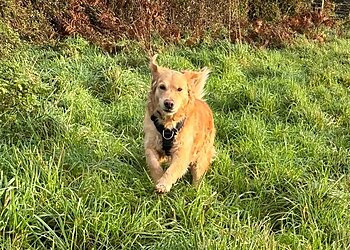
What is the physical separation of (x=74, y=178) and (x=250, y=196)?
1422 millimetres

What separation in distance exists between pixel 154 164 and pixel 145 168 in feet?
0.77

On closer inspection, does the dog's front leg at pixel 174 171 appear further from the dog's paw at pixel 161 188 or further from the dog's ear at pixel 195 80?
the dog's ear at pixel 195 80

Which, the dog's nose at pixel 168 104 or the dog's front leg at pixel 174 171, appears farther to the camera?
the dog's nose at pixel 168 104

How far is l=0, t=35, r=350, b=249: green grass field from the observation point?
312cm

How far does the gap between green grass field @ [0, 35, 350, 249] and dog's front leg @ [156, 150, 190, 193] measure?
9cm

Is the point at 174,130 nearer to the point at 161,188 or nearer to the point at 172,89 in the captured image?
the point at 172,89

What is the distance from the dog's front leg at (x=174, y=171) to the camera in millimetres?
3838

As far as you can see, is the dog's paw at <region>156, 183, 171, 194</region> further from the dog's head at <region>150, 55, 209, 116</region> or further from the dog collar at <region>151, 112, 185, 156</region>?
the dog's head at <region>150, 55, 209, 116</region>

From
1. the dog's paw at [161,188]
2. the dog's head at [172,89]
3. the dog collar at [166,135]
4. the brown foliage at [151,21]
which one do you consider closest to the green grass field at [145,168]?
the dog's paw at [161,188]

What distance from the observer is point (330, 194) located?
3.85 m

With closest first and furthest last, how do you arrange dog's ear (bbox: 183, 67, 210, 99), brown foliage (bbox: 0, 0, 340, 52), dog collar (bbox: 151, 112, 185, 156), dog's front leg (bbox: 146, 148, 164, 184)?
dog's front leg (bbox: 146, 148, 164, 184), dog collar (bbox: 151, 112, 185, 156), dog's ear (bbox: 183, 67, 210, 99), brown foliage (bbox: 0, 0, 340, 52)

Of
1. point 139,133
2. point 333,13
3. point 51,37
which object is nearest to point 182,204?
point 139,133

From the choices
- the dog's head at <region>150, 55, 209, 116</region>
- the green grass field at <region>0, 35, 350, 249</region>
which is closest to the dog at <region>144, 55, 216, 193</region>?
the dog's head at <region>150, 55, 209, 116</region>

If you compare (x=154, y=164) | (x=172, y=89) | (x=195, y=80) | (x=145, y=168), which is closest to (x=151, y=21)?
(x=195, y=80)
